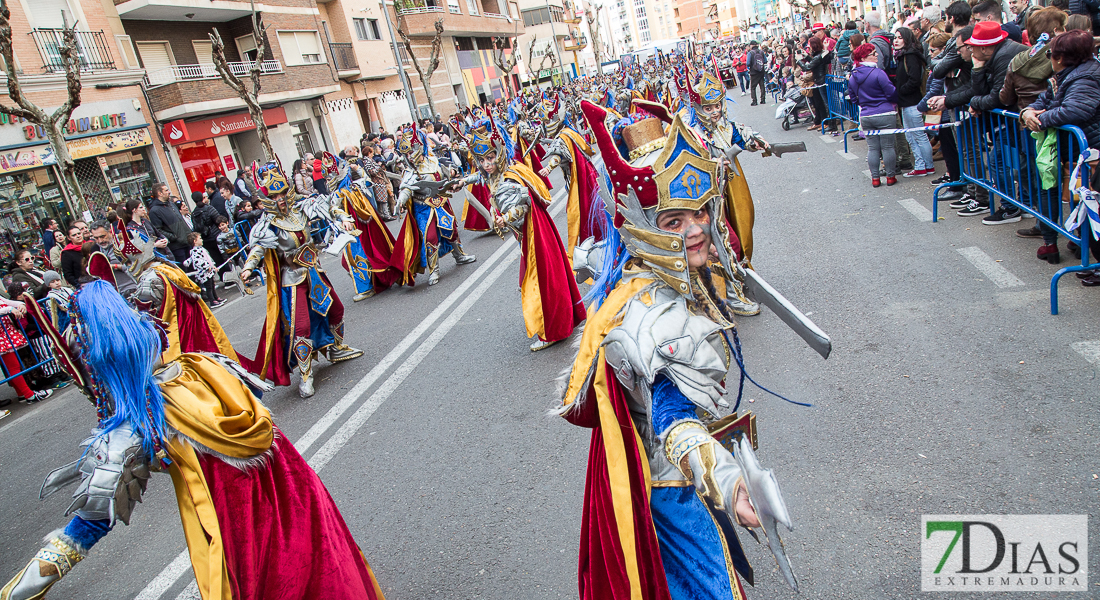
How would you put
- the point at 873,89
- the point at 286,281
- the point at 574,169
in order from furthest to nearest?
the point at 873,89 → the point at 574,169 → the point at 286,281

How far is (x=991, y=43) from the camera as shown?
250 inches

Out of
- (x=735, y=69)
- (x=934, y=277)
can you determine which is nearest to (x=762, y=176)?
(x=934, y=277)

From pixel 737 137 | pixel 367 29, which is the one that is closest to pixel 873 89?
pixel 737 137

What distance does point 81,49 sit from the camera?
1892 centimetres

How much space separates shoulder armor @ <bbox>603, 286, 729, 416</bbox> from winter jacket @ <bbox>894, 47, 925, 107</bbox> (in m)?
8.35

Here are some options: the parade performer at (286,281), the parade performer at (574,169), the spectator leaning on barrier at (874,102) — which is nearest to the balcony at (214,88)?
the parade performer at (286,281)

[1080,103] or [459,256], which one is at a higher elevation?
[1080,103]

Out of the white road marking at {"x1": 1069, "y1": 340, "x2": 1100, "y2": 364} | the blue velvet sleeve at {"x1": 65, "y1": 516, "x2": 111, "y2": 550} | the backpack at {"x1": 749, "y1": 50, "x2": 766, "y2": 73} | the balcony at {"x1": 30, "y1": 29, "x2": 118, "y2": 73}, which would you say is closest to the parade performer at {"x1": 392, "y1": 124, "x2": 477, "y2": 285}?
the white road marking at {"x1": 1069, "y1": 340, "x2": 1100, "y2": 364}

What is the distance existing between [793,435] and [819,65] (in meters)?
12.6

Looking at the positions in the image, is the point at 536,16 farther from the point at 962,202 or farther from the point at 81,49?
the point at 962,202

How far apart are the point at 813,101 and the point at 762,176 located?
3955 millimetres

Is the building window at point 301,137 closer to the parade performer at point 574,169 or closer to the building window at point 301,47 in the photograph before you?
the building window at point 301,47

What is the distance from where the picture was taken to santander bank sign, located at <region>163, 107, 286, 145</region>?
21.0 metres

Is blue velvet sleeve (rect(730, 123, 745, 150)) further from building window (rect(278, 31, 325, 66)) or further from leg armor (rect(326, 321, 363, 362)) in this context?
building window (rect(278, 31, 325, 66))
